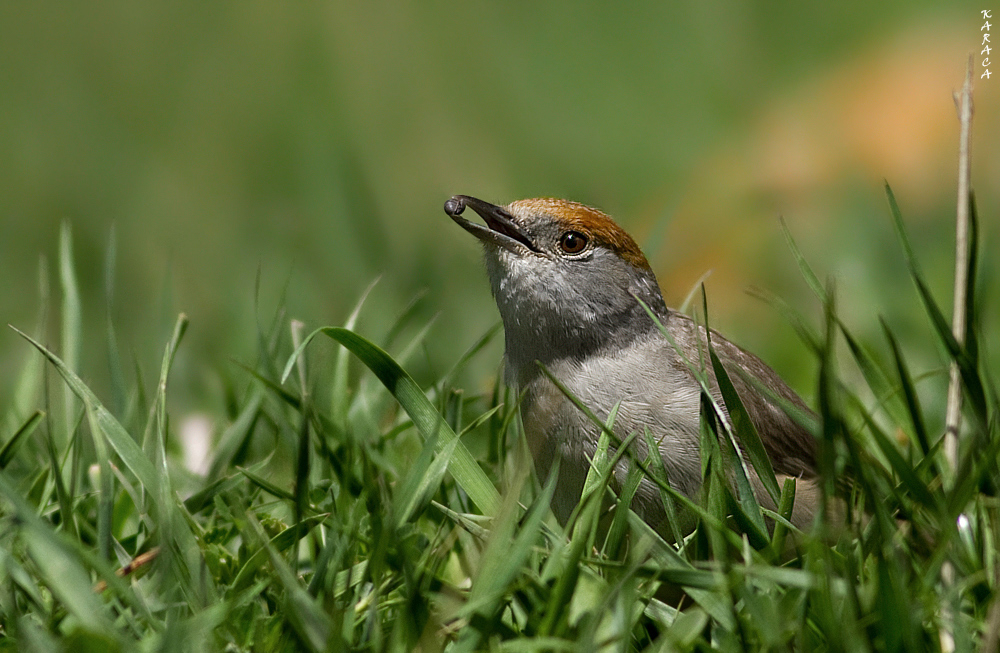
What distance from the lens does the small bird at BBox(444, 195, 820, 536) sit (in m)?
3.19

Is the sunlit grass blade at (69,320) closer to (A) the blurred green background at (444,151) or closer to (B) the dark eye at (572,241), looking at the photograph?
(A) the blurred green background at (444,151)

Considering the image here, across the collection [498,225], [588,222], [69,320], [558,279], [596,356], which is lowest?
[596,356]

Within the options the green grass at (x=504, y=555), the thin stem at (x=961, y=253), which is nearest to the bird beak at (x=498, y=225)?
the green grass at (x=504, y=555)

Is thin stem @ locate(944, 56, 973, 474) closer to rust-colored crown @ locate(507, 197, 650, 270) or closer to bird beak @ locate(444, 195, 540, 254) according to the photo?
rust-colored crown @ locate(507, 197, 650, 270)

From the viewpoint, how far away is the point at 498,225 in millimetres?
3830

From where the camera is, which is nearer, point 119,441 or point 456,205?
point 119,441

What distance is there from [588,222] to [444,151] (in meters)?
4.96

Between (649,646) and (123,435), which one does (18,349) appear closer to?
(123,435)

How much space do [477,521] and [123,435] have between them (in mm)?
960

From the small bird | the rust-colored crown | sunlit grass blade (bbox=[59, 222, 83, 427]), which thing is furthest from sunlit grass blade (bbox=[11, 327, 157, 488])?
the rust-colored crown

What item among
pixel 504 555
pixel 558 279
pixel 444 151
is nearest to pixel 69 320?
pixel 558 279

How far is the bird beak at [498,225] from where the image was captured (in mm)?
3674

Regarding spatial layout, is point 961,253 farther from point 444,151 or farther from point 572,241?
point 444,151

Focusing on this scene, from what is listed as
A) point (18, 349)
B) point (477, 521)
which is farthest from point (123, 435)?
point (18, 349)
